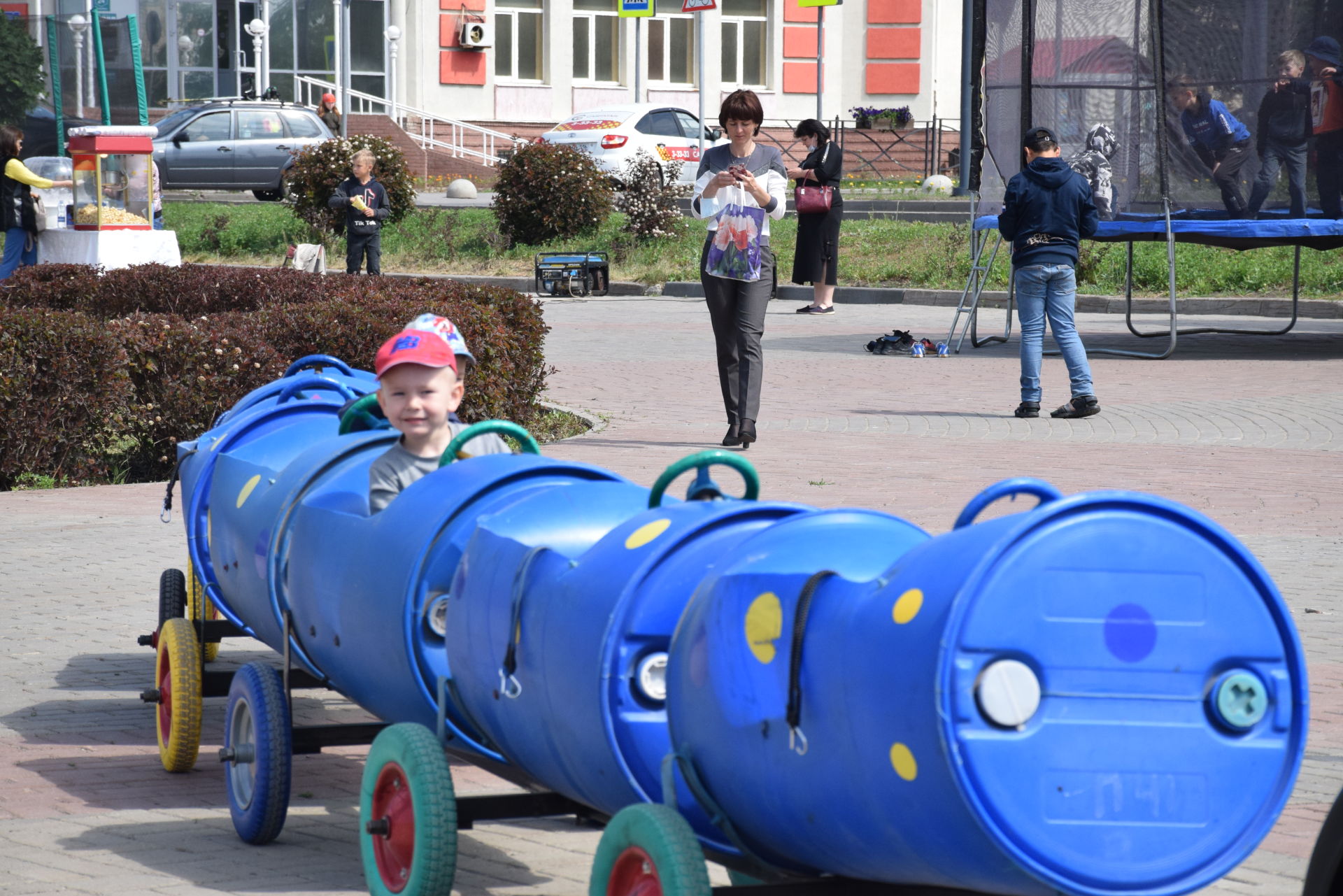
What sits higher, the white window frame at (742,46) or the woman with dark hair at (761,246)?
the white window frame at (742,46)

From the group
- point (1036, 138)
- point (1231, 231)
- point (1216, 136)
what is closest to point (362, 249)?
point (1216, 136)

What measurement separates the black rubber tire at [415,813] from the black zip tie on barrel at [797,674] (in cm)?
99

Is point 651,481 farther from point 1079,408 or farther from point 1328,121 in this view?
point 1328,121

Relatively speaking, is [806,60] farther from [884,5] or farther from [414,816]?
[414,816]

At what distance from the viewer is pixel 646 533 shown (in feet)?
10.6

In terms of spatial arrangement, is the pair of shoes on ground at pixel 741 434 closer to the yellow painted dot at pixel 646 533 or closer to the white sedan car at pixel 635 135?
the yellow painted dot at pixel 646 533

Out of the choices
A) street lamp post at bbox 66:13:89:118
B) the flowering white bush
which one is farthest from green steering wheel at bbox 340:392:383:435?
street lamp post at bbox 66:13:89:118

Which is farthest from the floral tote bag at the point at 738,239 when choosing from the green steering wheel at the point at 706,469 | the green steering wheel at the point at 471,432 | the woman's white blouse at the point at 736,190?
the green steering wheel at the point at 706,469

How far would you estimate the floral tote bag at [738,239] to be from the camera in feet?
32.6

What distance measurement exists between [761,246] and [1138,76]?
292 inches

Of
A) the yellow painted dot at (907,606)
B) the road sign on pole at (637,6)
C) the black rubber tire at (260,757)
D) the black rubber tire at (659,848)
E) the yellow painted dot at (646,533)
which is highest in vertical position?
the road sign on pole at (637,6)

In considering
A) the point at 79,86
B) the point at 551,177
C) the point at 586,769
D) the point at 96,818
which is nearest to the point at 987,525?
→ the point at 586,769

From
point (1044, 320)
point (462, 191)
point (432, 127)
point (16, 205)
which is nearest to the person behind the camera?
point (1044, 320)

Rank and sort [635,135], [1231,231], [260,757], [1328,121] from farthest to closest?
[635,135] < [1328,121] < [1231,231] < [260,757]
